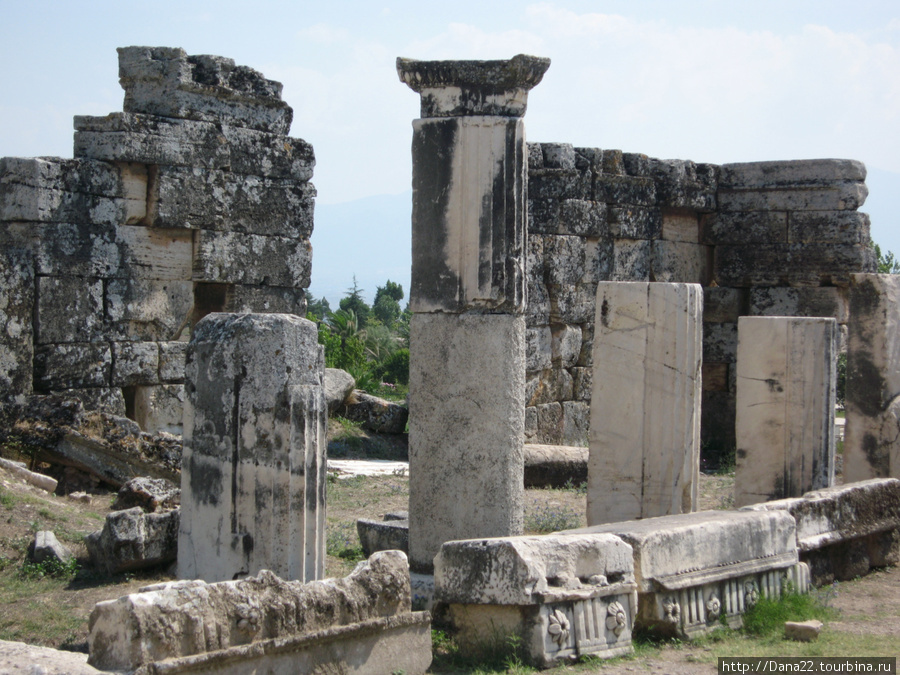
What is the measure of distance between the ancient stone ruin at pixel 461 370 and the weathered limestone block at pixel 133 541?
2cm

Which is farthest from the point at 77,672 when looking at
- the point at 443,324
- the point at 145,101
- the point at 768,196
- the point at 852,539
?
the point at 768,196

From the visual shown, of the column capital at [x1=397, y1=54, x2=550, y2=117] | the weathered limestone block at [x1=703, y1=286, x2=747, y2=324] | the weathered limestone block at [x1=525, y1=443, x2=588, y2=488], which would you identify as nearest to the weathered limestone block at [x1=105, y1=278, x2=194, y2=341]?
the weathered limestone block at [x1=525, y1=443, x2=588, y2=488]

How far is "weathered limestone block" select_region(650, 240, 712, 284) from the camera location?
1491cm

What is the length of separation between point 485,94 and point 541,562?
2.95 m

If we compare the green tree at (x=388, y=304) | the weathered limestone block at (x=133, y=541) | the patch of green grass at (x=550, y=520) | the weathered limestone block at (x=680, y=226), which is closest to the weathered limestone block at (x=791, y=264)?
the weathered limestone block at (x=680, y=226)

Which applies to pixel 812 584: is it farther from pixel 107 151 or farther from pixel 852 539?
pixel 107 151

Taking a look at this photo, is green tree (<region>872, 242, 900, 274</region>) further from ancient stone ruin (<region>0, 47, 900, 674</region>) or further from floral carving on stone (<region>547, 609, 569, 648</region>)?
floral carving on stone (<region>547, 609, 569, 648</region>)

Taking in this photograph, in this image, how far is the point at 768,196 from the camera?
1488 cm

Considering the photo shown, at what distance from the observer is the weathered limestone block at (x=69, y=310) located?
1056 centimetres

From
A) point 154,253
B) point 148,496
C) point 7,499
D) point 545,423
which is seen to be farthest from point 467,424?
point 545,423

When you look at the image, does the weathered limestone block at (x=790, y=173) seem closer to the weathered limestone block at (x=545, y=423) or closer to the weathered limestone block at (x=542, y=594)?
the weathered limestone block at (x=545, y=423)

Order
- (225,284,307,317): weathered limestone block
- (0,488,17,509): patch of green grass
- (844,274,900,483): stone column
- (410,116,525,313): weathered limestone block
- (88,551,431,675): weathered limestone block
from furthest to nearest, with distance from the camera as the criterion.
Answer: (225,284,307,317): weathered limestone block < (844,274,900,483): stone column < (0,488,17,509): patch of green grass < (410,116,525,313): weathered limestone block < (88,551,431,675): weathered limestone block

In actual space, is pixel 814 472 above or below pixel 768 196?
below

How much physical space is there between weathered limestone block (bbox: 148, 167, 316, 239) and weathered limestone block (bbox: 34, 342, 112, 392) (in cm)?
147
